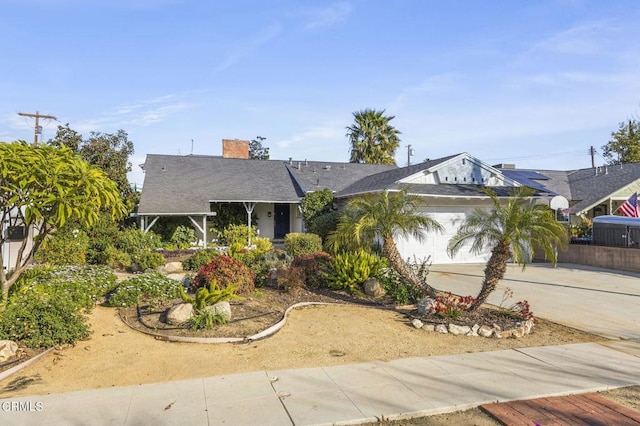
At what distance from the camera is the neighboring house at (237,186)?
1973 centimetres

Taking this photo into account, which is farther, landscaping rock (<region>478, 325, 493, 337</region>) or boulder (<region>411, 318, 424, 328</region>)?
boulder (<region>411, 318, 424, 328</region>)

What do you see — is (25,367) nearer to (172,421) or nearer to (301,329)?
(172,421)

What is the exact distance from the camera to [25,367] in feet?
17.8

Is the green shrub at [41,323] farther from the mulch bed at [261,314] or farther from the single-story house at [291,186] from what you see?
the single-story house at [291,186]

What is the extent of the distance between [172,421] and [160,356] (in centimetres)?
219

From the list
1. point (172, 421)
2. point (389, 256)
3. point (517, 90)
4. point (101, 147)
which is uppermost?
point (517, 90)

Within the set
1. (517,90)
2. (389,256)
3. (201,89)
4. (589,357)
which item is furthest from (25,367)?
(517,90)

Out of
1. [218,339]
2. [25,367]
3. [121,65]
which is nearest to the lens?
[25,367]

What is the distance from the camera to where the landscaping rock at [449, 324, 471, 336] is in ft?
23.6

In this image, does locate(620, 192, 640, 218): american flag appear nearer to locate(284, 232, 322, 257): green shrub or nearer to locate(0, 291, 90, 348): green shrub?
locate(284, 232, 322, 257): green shrub

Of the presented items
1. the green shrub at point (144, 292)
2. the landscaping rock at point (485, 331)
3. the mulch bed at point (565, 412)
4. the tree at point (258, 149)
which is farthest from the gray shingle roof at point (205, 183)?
the tree at point (258, 149)

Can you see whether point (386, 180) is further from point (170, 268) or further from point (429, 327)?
point (429, 327)

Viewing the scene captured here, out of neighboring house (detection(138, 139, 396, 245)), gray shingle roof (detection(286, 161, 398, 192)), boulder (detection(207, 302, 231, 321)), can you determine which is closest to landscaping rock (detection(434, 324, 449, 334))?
boulder (detection(207, 302, 231, 321))

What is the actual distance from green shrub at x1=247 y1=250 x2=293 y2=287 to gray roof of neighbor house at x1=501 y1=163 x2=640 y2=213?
1678 cm
